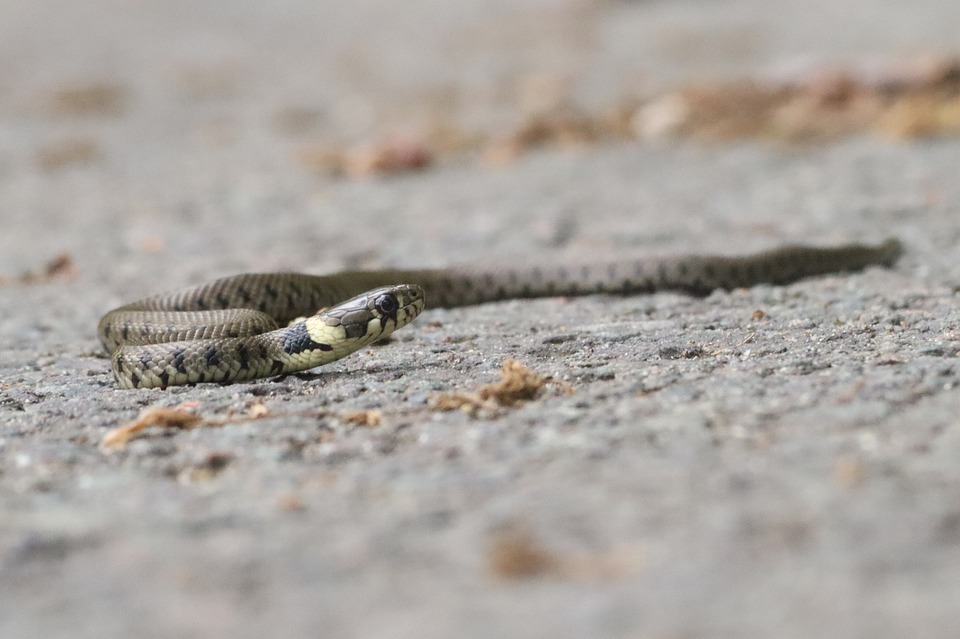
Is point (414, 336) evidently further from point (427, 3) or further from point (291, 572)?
point (427, 3)

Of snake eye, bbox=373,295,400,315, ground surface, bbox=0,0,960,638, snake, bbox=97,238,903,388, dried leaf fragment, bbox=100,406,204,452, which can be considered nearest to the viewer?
ground surface, bbox=0,0,960,638

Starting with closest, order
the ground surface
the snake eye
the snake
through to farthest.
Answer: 1. the ground surface
2. the snake
3. the snake eye

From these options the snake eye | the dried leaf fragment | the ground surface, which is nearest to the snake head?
the snake eye

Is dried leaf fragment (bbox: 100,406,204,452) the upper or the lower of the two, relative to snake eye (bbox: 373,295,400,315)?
lower

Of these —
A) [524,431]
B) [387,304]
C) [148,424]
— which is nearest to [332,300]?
[387,304]

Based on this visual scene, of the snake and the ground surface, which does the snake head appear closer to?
the snake

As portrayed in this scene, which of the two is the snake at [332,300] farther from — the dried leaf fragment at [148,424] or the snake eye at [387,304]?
the dried leaf fragment at [148,424]

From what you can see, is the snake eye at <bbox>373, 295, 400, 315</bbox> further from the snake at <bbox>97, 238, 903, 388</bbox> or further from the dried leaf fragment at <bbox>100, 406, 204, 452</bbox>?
the dried leaf fragment at <bbox>100, 406, 204, 452</bbox>

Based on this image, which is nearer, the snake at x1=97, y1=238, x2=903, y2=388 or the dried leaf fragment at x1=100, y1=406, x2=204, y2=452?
the dried leaf fragment at x1=100, y1=406, x2=204, y2=452
